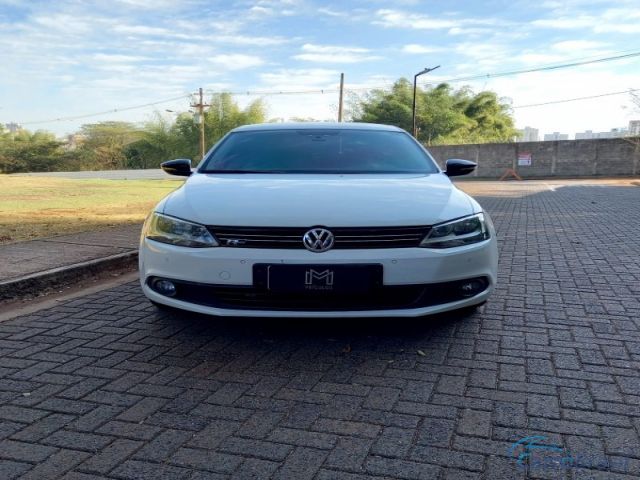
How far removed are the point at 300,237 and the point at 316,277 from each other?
24cm

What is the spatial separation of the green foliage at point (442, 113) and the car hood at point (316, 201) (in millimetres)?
48036

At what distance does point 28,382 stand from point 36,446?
731mm

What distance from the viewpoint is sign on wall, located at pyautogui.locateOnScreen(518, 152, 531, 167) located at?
36.4 meters

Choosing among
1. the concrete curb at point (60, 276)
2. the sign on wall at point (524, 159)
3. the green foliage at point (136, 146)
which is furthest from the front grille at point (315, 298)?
the green foliage at point (136, 146)

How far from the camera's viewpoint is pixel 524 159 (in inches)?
1439

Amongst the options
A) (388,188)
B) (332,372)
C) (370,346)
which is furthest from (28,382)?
(388,188)

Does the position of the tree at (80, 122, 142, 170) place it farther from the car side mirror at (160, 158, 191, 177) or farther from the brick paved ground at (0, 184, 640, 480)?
the brick paved ground at (0, 184, 640, 480)

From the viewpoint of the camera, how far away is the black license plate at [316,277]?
2.94 metres

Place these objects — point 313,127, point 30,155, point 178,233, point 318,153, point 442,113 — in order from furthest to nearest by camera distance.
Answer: point 30,155, point 442,113, point 313,127, point 318,153, point 178,233

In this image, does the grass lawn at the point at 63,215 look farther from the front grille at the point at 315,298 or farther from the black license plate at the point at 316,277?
the black license plate at the point at 316,277

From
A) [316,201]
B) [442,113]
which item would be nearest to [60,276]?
[316,201]

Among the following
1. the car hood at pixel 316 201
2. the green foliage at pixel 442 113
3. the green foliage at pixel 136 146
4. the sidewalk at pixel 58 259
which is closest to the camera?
the car hood at pixel 316 201

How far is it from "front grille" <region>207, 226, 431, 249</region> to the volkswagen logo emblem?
0.02 meters

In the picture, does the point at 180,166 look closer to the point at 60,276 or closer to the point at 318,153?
the point at 318,153
